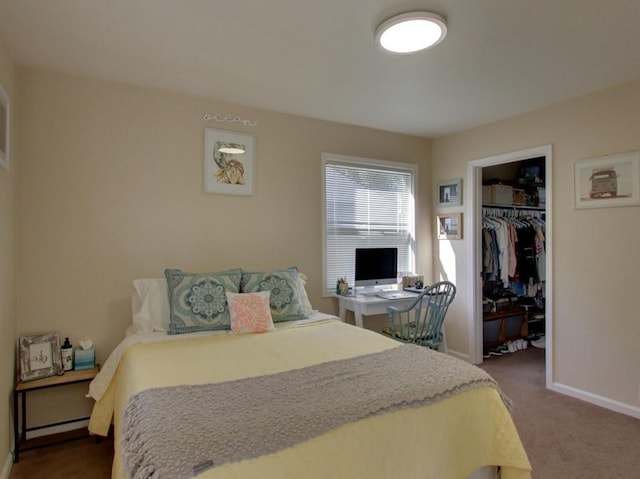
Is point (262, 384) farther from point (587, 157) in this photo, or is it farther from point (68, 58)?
point (587, 157)

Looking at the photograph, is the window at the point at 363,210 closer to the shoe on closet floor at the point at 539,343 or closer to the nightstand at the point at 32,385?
the shoe on closet floor at the point at 539,343

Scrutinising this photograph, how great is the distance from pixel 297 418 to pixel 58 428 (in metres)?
2.33

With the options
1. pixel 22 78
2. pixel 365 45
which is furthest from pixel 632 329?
pixel 22 78

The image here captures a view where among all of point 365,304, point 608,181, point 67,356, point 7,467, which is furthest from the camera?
point 365,304

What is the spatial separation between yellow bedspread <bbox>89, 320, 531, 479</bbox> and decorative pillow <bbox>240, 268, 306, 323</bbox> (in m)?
0.24

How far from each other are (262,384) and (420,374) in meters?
0.72

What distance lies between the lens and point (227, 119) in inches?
130

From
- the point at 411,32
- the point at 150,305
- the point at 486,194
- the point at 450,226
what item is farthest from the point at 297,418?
the point at 486,194

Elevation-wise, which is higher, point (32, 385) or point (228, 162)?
point (228, 162)

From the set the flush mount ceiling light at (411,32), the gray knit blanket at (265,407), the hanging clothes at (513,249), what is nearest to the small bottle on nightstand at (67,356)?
the gray knit blanket at (265,407)

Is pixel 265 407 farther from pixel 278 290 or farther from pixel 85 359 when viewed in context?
pixel 85 359

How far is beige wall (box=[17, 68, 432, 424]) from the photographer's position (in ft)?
8.62

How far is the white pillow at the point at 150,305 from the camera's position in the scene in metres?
2.59

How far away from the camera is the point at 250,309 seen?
2627mm
